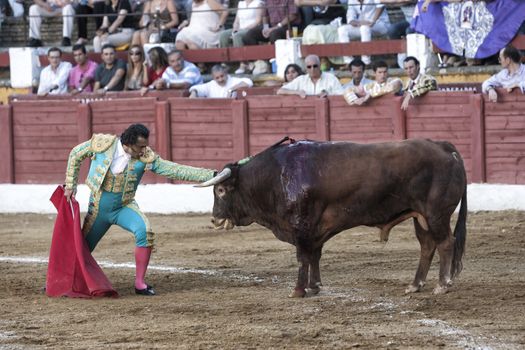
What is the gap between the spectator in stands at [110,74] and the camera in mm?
14294

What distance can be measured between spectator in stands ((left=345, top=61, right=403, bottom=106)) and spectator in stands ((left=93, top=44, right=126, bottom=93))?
306 centimetres

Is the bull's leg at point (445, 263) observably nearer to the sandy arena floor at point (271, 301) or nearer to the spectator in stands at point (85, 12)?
the sandy arena floor at point (271, 301)

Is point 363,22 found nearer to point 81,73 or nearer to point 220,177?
point 81,73

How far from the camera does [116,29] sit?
16172 mm

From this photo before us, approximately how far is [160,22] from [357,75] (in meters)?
4.04

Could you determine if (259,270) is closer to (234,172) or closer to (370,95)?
(234,172)

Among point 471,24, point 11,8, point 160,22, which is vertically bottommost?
point 471,24

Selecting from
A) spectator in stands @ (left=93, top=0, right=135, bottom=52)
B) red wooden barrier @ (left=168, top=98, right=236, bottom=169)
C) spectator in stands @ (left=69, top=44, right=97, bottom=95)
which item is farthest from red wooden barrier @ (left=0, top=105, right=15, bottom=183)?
red wooden barrier @ (left=168, top=98, right=236, bottom=169)

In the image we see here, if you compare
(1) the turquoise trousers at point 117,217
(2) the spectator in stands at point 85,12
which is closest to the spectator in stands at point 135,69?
(2) the spectator in stands at point 85,12

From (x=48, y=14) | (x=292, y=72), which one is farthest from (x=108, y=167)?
(x=48, y=14)

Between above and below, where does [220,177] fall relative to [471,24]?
below

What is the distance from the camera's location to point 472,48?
43.2 ft

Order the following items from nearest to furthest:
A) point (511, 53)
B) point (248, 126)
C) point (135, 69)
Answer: point (511, 53)
point (248, 126)
point (135, 69)

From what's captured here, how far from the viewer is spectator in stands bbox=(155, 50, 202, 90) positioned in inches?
547
